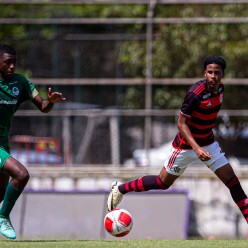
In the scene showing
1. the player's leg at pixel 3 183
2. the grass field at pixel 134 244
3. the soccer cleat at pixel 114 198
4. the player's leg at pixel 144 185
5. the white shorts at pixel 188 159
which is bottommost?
the grass field at pixel 134 244

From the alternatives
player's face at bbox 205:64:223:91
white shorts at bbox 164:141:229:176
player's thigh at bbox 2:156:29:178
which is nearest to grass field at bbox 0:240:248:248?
player's thigh at bbox 2:156:29:178

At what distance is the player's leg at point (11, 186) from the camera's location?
30.9 ft

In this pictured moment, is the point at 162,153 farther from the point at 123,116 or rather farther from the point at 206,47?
the point at 206,47

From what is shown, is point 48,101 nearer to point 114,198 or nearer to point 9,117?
point 9,117

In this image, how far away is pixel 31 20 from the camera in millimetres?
17359

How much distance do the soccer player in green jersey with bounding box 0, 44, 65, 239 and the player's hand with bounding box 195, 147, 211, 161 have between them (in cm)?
162

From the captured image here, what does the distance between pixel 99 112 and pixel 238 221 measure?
11.1 feet

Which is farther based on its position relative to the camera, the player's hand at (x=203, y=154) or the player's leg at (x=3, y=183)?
the player's leg at (x=3, y=183)

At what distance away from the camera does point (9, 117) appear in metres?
9.83

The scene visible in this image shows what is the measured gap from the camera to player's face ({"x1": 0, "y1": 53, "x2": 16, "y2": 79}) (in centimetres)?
971

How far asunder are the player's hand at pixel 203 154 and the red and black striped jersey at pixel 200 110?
0.46 m

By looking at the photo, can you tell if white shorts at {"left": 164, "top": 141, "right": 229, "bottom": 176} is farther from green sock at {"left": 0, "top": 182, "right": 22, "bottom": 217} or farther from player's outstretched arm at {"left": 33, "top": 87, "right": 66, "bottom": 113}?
green sock at {"left": 0, "top": 182, "right": 22, "bottom": 217}

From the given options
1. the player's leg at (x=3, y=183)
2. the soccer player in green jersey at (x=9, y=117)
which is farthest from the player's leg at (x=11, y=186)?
the player's leg at (x=3, y=183)

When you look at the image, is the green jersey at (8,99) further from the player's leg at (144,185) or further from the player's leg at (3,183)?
the player's leg at (144,185)
